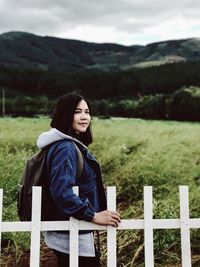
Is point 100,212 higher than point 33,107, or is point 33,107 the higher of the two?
point 33,107

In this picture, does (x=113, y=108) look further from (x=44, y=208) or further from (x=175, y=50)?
(x=175, y=50)

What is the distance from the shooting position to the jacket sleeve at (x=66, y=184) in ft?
7.85

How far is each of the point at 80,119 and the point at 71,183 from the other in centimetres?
41

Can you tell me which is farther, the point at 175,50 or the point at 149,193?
the point at 175,50

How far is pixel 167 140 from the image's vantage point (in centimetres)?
1104

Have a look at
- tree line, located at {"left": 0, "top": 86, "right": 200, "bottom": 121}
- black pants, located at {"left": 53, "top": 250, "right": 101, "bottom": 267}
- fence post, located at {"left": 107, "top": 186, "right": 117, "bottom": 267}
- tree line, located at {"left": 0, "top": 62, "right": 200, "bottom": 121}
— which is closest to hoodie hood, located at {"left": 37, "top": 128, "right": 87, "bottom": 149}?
fence post, located at {"left": 107, "top": 186, "right": 117, "bottom": 267}

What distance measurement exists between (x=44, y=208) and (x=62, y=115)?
0.51m

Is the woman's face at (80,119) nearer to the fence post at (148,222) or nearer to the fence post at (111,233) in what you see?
the fence post at (111,233)

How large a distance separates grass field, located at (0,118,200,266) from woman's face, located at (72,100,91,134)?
1598 millimetres

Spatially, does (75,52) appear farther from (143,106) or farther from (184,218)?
(184,218)

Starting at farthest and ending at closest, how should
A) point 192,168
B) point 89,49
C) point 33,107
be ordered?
point 89,49 → point 33,107 → point 192,168

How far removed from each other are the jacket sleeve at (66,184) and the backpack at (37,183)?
0.23ft

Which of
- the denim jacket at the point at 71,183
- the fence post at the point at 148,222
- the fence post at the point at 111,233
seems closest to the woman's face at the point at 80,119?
the denim jacket at the point at 71,183

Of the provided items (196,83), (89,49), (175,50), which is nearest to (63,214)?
(196,83)
